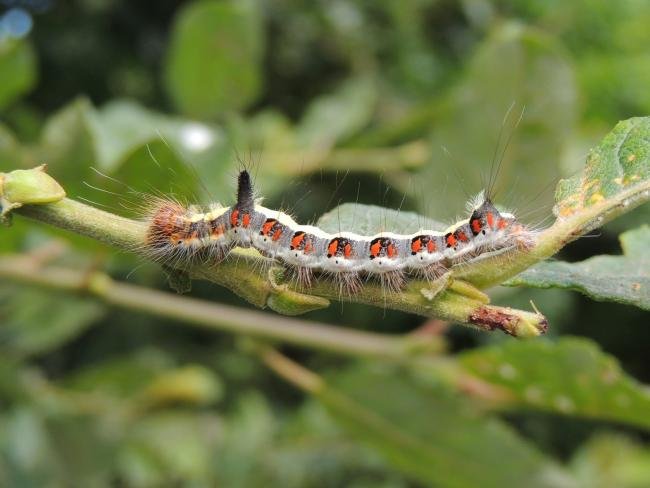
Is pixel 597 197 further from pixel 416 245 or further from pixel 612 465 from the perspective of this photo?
pixel 612 465

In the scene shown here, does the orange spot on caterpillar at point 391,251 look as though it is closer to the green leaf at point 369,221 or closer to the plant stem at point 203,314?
the green leaf at point 369,221

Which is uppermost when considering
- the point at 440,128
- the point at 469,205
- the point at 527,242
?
the point at 440,128

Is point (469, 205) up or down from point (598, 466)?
down

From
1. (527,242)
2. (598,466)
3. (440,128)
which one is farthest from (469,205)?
(598,466)

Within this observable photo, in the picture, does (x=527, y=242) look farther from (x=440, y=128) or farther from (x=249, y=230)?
(x=440, y=128)

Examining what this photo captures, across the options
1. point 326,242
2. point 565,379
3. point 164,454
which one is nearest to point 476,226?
point 326,242
